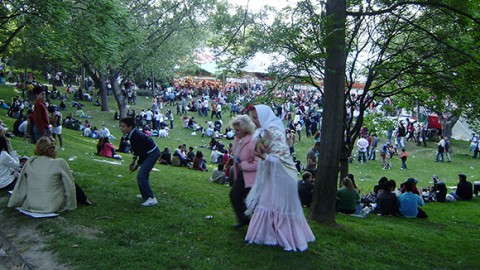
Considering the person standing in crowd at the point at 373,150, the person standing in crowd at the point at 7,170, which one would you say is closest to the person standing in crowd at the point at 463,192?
the person standing in crowd at the point at 373,150

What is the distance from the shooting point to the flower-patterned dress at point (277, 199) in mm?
6129

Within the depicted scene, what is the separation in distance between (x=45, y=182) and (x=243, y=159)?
3275 millimetres

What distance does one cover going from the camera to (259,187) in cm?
629

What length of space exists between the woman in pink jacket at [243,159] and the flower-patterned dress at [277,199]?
24cm

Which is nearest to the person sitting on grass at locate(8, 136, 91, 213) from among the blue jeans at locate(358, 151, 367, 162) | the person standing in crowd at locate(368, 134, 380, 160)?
the blue jeans at locate(358, 151, 367, 162)

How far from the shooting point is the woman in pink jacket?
6.50 meters

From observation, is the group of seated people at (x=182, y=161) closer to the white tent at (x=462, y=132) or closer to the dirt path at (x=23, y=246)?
the dirt path at (x=23, y=246)

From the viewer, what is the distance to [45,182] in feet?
23.7

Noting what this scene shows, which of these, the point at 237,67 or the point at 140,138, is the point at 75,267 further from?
the point at 237,67

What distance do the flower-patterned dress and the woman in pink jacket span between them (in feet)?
0.80

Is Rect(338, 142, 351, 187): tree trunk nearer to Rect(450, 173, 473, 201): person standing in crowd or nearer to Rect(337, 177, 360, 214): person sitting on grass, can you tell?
Rect(337, 177, 360, 214): person sitting on grass

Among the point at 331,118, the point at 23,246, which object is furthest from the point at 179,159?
the point at 23,246

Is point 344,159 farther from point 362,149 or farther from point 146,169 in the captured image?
point 362,149

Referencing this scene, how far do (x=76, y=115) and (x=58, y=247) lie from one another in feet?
88.4
